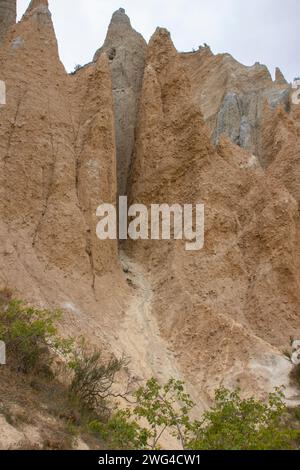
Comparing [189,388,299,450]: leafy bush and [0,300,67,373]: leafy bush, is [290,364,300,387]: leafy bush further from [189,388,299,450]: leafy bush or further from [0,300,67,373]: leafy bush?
[0,300,67,373]: leafy bush

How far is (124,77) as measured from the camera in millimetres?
26484

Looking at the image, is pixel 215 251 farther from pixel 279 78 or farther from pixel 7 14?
pixel 279 78

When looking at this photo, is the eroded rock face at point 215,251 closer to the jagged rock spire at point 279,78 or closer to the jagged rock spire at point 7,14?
the jagged rock spire at point 7,14

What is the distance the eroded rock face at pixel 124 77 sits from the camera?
23.9 m

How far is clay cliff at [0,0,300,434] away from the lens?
53.6 ft

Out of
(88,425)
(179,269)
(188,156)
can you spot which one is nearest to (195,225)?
(179,269)

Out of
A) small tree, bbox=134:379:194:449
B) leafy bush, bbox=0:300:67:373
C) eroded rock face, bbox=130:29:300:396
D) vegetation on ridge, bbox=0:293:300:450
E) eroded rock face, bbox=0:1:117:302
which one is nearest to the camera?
vegetation on ridge, bbox=0:293:300:450

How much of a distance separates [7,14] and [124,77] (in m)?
6.01

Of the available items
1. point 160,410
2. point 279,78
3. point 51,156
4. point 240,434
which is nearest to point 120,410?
point 160,410

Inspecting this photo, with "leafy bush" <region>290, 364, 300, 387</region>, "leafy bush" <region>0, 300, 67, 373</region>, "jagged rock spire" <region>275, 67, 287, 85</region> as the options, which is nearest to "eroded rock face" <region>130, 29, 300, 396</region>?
"leafy bush" <region>290, 364, 300, 387</region>

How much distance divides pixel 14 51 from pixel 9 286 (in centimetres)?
1051

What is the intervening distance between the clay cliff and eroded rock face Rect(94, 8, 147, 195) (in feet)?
0.30

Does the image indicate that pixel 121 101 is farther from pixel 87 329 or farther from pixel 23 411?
pixel 23 411

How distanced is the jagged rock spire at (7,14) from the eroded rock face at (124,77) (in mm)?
4862
